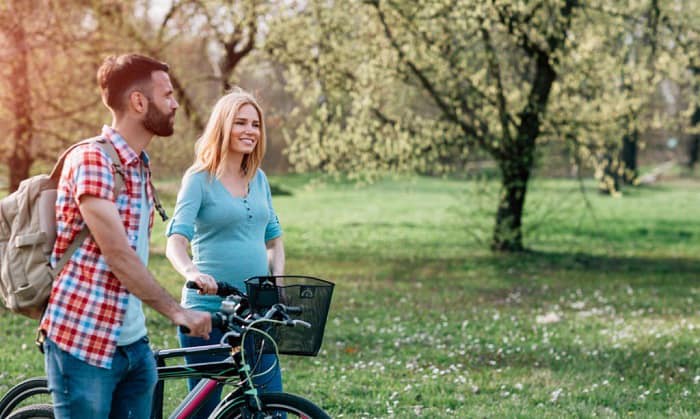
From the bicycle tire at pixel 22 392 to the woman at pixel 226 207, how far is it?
2.19 ft

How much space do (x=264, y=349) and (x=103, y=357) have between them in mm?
701

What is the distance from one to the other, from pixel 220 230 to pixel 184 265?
60cm

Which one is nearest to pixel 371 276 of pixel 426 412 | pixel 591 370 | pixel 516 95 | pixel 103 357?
pixel 516 95

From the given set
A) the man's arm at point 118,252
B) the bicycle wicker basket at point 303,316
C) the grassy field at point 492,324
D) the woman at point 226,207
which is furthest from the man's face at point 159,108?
the grassy field at point 492,324

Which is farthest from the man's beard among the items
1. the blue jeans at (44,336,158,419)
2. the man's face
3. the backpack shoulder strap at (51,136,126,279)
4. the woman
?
the woman

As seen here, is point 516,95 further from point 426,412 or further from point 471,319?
point 426,412

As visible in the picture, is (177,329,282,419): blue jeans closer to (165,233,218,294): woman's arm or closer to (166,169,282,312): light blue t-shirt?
(166,169,282,312): light blue t-shirt

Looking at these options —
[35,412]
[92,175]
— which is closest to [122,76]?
[92,175]

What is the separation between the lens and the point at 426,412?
7023 mm

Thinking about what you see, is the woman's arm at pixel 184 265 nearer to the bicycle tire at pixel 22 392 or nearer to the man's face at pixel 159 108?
the man's face at pixel 159 108

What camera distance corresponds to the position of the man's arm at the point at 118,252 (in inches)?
129

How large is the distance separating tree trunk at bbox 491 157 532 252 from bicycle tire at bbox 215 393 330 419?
1480cm

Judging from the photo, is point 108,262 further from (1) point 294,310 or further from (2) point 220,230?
(2) point 220,230

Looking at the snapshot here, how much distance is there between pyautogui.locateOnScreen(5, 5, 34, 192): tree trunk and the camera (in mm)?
14062
